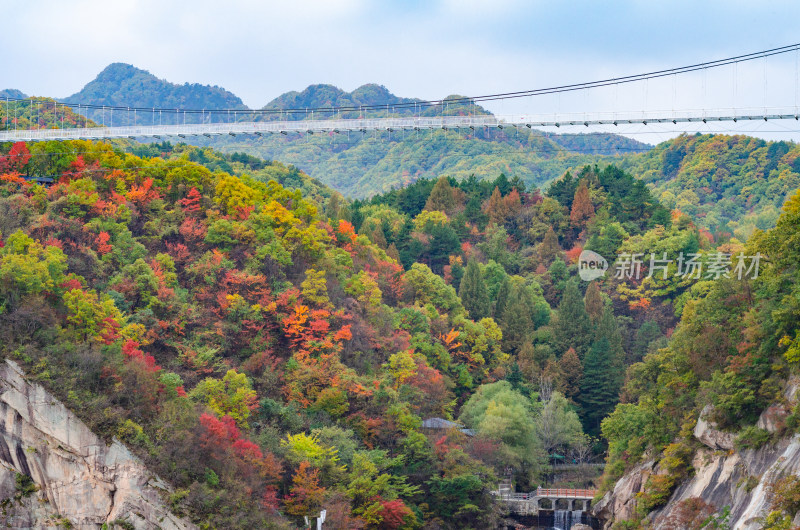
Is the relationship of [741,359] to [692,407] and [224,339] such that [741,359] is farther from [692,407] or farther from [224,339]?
[224,339]

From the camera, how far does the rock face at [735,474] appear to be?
27.8 meters

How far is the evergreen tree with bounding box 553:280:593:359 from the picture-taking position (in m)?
54.8

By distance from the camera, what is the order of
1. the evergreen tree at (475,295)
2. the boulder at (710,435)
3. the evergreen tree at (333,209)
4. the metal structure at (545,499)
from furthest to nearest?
the evergreen tree at (333,209), the evergreen tree at (475,295), the metal structure at (545,499), the boulder at (710,435)

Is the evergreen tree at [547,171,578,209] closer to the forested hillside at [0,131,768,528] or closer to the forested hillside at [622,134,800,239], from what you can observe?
the forested hillside at [0,131,768,528]

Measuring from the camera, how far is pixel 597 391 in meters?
51.8

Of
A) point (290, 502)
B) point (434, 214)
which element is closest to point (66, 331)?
point (290, 502)

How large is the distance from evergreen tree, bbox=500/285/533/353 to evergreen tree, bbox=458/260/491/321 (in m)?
1.20

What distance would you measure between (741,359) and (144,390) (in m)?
19.4

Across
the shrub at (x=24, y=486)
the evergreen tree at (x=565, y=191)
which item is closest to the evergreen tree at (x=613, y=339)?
the evergreen tree at (x=565, y=191)

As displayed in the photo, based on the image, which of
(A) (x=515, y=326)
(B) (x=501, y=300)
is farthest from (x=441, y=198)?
(A) (x=515, y=326)

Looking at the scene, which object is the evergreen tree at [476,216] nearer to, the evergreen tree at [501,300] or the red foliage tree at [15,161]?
the evergreen tree at [501,300]

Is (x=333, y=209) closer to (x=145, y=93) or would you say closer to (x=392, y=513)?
(x=392, y=513)

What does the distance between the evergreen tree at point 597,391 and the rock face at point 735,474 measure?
14687 millimetres

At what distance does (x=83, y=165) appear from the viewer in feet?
150
